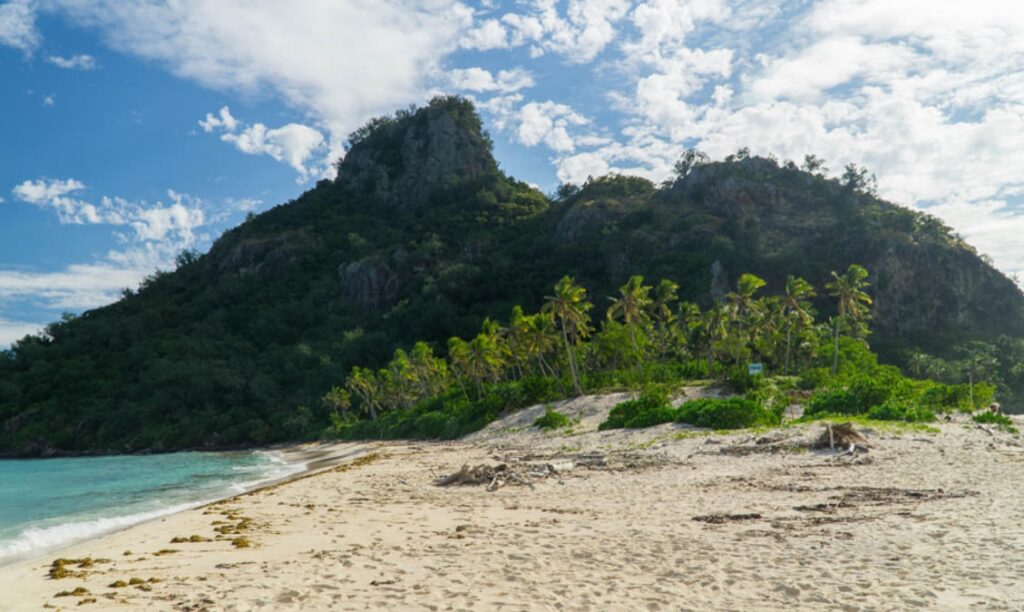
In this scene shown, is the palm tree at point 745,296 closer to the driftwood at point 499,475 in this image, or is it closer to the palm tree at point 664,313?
the palm tree at point 664,313

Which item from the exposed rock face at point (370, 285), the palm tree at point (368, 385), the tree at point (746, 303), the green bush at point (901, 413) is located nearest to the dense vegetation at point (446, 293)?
the exposed rock face at point (370, 285)

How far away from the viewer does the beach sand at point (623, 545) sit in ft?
24.2

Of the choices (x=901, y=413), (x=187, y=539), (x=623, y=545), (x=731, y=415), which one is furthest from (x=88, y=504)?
(x=901, y=413)

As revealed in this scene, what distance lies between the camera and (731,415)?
2830cm

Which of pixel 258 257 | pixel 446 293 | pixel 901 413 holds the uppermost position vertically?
pixel 258 257

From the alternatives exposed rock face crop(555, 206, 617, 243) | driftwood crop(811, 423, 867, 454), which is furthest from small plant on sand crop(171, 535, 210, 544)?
exposed rock face crop(555, 206, 617, 243)

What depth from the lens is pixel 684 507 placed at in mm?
12891

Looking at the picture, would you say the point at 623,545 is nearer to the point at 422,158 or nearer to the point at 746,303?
the point at 746,303

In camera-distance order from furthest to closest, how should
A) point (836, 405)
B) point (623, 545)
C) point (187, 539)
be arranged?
point (836, 405) < point (187, 539) < point (623, 545)

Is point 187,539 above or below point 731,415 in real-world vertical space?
above

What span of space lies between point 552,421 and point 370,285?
291 feet

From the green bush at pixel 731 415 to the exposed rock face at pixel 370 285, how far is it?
96.6 m

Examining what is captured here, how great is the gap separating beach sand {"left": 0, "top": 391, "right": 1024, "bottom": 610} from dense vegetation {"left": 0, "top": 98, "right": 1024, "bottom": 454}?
1583 inches

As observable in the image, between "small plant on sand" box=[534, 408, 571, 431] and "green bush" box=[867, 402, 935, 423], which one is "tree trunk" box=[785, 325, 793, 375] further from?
"green bush" box=[867, 402, 935, 423]
